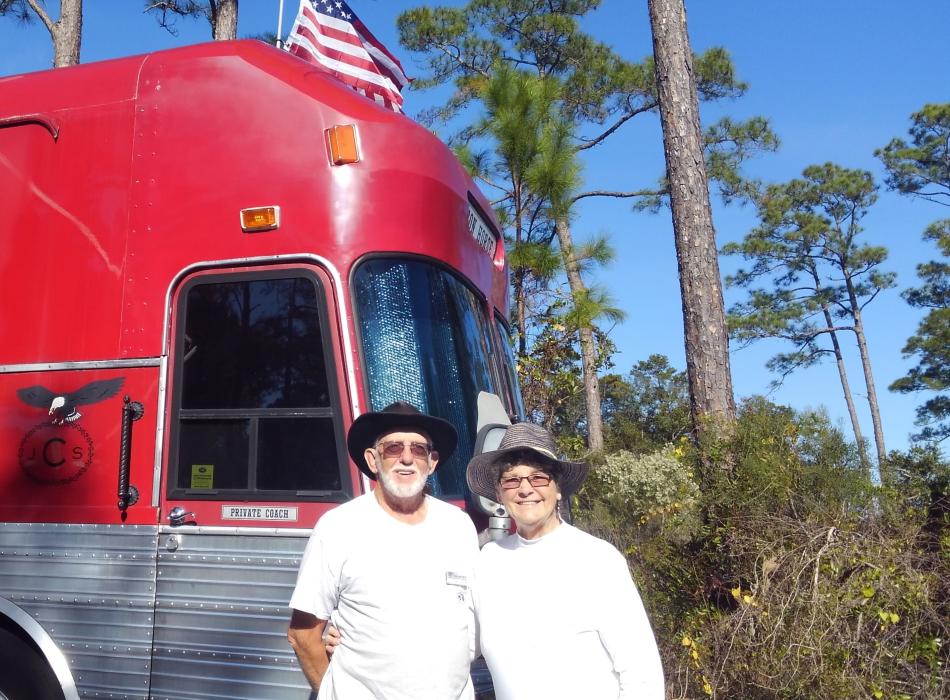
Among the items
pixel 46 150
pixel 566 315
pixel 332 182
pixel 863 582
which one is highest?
pixel 566 315

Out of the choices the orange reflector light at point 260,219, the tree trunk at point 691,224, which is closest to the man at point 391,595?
the orange reflector light at point 260,219

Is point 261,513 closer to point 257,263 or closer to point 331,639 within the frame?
point 331,639

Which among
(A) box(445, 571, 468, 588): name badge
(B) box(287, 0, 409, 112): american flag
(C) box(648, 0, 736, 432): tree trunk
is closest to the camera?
(A) box(445, 571, 468, 588): name badge

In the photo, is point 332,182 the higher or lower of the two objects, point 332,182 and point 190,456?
the higher

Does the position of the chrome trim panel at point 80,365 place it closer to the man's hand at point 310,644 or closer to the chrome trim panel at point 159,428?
the chrome trim panel at point 159,428

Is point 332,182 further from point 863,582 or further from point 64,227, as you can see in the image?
point 863,582

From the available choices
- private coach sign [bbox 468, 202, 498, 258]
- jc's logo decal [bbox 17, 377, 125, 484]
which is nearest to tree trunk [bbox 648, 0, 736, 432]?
private coach sign [bbox 468, 202, 498, 258]

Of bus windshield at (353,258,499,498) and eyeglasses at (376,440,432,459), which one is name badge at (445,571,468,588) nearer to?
eyeglasses at (376,440,432,459)

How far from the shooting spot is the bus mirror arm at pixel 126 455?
377 cm

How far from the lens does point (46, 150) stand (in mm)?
4266

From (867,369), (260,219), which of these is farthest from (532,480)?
(867,369)

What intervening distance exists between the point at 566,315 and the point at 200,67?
803 cm

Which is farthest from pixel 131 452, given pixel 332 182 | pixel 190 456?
pixel 332 182

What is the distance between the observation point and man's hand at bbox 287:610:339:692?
3.00 metres
